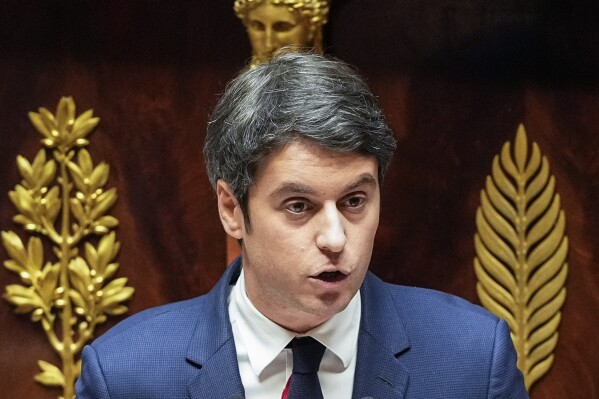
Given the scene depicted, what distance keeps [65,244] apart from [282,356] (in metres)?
0.68

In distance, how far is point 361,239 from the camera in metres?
1.81

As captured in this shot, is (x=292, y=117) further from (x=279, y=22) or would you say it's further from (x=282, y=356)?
(x=279, y=22)

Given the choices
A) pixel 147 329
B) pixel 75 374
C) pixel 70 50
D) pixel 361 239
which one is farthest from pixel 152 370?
pixel 70 50

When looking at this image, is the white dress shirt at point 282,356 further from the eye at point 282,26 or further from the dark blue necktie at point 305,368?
the eye at point 282,26

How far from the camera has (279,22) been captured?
231cm

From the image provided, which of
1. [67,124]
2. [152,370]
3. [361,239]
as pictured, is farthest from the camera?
[67,124]

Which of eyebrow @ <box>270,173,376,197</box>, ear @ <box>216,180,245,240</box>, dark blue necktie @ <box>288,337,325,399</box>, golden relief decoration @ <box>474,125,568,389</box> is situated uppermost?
eyebrow @ <box>270,173,376,197</box>

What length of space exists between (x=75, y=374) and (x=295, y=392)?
723 mm

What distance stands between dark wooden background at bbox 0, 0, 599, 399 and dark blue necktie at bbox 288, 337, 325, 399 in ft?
2.04

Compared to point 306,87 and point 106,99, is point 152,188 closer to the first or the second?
point 106,99

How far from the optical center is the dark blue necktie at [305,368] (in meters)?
1.87

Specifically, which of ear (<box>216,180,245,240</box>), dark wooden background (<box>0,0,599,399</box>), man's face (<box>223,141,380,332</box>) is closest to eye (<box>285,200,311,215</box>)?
man's face (<box>223,141,380,332</box>)

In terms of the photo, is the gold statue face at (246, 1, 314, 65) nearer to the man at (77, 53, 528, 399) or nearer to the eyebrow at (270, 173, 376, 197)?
the man at (77, 53, 528, 399)

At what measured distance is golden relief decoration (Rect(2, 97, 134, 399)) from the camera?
8.02 ft
